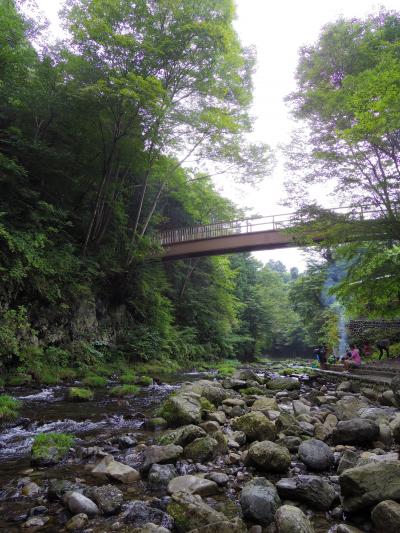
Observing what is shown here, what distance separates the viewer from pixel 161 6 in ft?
41.7

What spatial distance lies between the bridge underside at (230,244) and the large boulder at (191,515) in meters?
14.1

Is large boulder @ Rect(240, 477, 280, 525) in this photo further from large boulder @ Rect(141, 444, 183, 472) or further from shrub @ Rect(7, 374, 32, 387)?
shrub @ Rect(7, 374, 32, 387)

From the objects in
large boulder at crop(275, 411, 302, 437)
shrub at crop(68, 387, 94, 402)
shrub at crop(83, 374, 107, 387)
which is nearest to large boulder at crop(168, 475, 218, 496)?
large boulder at crop(275, 411, 302, 437)

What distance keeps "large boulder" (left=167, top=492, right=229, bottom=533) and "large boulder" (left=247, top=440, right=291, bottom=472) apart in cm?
120

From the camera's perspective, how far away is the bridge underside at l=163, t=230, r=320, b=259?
17.0 meters

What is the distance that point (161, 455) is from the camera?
405cm

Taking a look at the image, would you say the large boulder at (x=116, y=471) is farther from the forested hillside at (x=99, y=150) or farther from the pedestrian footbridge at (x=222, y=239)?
the pedestrian footbridge at (x=222, y=239)

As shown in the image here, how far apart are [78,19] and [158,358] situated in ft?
45.5

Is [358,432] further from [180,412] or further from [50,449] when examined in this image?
[50,449]

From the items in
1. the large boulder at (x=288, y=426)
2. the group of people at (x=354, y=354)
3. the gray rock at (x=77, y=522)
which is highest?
the gray rock at (x=77, y=522)

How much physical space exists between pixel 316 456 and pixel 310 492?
0.85 m

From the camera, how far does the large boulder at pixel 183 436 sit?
457 centimetres

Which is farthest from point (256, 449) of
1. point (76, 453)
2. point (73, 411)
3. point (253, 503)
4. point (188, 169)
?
point (188, 169)

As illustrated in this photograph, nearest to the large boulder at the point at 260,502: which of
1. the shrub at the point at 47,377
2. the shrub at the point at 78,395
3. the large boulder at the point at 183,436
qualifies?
the large boulder at the point at 183,436
